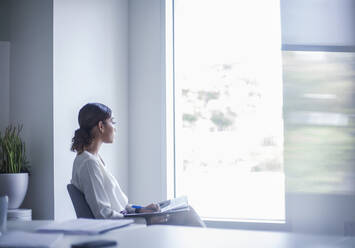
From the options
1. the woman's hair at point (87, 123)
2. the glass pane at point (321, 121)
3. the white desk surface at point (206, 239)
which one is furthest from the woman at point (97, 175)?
the white desk surface at point (206, 239)

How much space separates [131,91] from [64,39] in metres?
1.02

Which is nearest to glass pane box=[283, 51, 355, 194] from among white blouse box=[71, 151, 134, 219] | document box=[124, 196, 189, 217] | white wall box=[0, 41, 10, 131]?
document box=[124, 196, 189, 217]

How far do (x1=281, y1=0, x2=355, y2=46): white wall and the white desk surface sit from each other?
116 inches

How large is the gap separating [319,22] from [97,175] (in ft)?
8.06

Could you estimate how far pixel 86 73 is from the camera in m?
4.48

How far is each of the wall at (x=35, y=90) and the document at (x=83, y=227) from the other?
2.49 metres

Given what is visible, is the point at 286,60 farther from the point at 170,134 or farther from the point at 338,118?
the point at 170,134

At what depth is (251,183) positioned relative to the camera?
194 inches

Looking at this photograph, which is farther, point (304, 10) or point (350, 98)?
point (304, 10)

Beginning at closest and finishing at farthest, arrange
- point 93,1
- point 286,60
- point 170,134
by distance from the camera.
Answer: point 286,60 < point 93,1 < point 170,134

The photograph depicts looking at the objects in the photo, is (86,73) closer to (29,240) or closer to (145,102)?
(145,102)

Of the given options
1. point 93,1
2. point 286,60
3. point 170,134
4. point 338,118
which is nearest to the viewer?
point 338,118

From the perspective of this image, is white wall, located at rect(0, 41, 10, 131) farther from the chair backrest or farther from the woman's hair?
the chair backrest

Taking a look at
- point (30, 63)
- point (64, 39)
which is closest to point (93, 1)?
point (64, 39)
